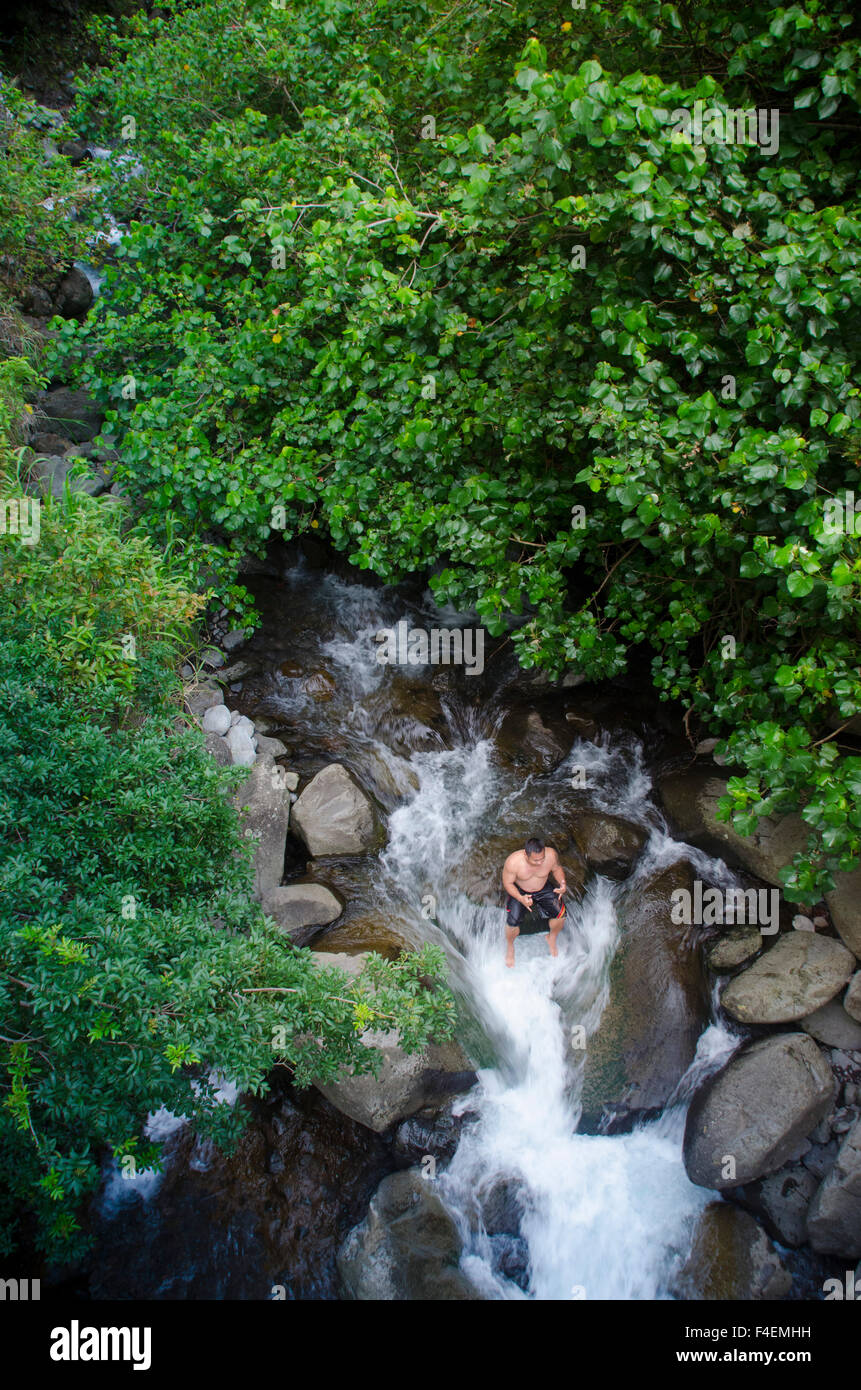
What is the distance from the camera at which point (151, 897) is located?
175 inches

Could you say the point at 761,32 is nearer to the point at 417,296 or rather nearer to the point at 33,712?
the point at 417,296

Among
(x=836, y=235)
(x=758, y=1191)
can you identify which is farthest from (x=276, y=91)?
(x=758, y=1191)

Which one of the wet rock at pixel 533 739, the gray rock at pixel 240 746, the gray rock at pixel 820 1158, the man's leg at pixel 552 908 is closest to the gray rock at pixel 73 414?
the gray rock at pixel 240 746

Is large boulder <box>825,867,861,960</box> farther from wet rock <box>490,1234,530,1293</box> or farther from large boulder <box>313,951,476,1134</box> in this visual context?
wet rock <box>490,1234,530,1293</box>

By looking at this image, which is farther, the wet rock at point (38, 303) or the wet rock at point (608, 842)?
the wet rock at point (38, 303)

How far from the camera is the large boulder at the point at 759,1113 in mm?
5227

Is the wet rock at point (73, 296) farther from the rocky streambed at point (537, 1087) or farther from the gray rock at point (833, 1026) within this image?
the gray rock at point (833, 1026)

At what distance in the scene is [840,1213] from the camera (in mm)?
5027

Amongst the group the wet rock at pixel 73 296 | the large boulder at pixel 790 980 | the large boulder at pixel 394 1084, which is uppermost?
the wet rock at pixel 73 296

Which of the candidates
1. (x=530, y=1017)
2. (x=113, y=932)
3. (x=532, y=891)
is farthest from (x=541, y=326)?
(x=530, y=1017)

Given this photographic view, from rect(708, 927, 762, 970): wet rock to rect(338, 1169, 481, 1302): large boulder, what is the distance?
2.89 meters

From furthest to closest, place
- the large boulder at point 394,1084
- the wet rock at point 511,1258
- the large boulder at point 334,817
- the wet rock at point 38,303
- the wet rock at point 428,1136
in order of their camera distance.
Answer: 1. the wet rock at point 38,303
2. the large boulder at point 334,817
3. the wet rock at point 428,1136
4. the large boulder at point 394,1084
5. the wet rock at point 511,1258

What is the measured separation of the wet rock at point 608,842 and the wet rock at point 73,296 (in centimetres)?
920
